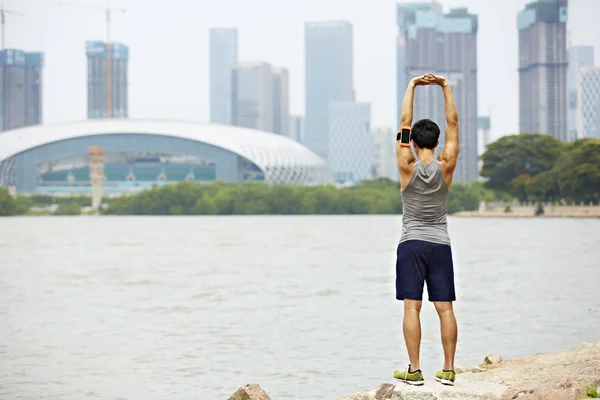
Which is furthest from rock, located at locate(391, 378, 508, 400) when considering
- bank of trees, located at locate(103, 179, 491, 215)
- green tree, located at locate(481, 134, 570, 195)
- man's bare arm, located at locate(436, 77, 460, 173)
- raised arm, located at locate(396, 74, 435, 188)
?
bank of trees, located at locate(103, 179, 491, 215)

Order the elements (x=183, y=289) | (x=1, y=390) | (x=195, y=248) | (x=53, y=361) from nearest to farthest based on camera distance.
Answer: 1. (x=1, y=390)
2. (x=53, y=361)
3. (x=183, y=289)
4. (x=195, y=248)

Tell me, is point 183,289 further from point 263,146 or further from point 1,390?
point 263,146

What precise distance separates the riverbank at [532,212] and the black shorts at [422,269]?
269 ft

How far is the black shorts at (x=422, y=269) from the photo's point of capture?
7844 millimetres

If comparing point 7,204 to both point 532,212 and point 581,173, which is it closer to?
point 532,212

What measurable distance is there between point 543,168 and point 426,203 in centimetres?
9426

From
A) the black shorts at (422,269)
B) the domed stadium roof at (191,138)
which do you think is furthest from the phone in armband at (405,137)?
the domed stadium roof at (191,138)

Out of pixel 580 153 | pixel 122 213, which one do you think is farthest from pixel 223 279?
pixel 122 213

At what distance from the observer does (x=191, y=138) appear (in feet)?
436

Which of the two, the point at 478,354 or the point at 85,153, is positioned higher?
the point at 85,153

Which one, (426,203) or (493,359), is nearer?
(426,203)

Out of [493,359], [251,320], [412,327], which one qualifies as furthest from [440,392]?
[251,320]

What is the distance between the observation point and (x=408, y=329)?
801 cm

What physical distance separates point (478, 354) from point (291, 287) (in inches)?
505
